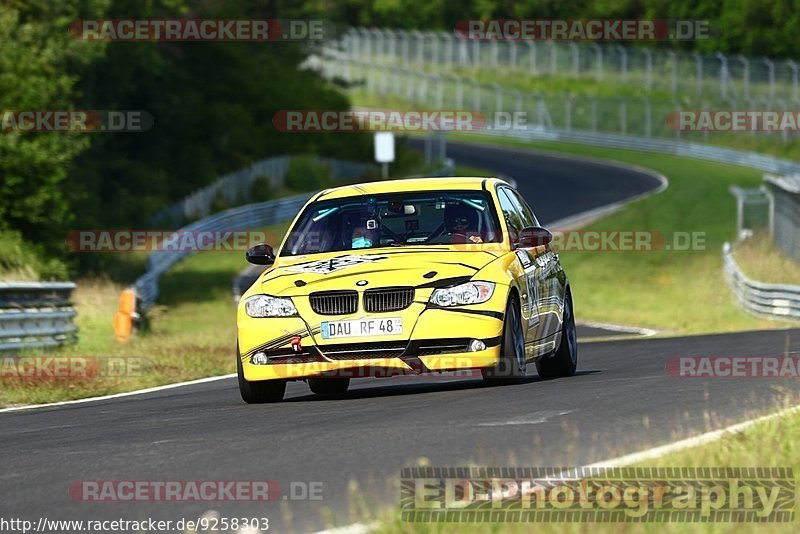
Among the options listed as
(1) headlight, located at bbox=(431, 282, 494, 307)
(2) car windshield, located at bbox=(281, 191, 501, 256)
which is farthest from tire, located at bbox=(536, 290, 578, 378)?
(1) headlight, located at bbox=(431, 282, 494, 307)

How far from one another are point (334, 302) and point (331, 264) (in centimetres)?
51

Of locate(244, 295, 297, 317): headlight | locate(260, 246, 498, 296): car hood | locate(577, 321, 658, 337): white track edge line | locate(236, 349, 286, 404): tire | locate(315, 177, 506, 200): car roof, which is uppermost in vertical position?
locate(315, 177, 506, 200): car roof

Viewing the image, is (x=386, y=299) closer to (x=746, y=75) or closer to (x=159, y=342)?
(x=159, y=342)

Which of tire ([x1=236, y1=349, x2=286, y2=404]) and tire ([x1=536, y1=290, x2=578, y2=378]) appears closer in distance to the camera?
tire ([x1=236, y1=349, x2=286, y2=404])

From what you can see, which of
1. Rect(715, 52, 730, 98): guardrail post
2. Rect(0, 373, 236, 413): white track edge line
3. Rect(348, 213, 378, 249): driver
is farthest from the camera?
Rect(715, 52, 730, 98): guardrail post

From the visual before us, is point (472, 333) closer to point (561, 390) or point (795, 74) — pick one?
point (561, 390)

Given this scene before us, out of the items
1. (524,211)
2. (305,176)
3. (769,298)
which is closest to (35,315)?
(524,211)

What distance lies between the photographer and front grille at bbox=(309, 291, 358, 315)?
36.5 feet

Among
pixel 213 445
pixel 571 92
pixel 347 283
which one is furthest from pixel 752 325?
pixel 571 92

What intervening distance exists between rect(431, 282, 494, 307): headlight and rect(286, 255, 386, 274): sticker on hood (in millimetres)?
629

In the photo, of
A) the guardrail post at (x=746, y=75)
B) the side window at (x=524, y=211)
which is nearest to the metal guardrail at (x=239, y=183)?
the guardrail post at (x=746, y=75)

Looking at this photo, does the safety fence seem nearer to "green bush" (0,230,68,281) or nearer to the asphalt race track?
"green bush" (0,230,68,281)

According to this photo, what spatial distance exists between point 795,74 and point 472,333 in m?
60.6

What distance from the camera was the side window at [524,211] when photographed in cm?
1354
